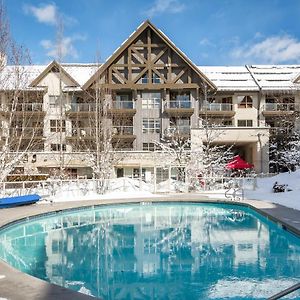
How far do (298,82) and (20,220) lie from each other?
31953 millimetres

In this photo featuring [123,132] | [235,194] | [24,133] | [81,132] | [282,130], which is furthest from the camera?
[81,132]

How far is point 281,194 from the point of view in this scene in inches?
824

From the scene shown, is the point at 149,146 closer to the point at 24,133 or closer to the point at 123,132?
the point at 123,132

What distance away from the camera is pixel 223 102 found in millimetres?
37594

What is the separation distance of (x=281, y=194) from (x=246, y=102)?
17.9m

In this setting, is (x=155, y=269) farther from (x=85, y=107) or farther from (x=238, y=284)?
(x=85, y=107)

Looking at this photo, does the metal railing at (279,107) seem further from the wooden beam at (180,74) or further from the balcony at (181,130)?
the wooden beam at (180,74)

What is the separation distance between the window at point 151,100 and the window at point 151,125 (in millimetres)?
1347

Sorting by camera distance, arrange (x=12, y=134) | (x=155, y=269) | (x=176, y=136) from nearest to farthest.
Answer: (x=155, y=269)
(x=12, y=134)
(x=176, y=136)

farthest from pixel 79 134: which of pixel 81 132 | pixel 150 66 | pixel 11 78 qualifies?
pixel 11 78

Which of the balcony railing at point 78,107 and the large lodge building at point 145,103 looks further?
the balcony railing at point 78,107

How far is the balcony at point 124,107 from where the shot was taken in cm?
3444

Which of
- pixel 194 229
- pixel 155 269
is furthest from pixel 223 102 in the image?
pixel 155 269

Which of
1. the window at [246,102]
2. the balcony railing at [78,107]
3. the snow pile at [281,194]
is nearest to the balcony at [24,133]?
A: the balcony railing at [78,107]
